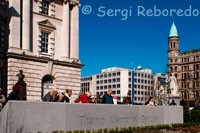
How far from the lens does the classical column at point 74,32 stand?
3903cm

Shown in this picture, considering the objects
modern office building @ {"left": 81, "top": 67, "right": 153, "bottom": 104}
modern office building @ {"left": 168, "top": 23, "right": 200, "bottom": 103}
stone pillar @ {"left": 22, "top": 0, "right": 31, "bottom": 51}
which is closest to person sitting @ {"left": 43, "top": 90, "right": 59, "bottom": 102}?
stone pillar @ {"left": 22, "top": 0, "right": 31, "bottom": 51}

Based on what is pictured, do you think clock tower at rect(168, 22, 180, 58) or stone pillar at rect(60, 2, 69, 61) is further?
clock tower at rect(168, 22, 180, 58)

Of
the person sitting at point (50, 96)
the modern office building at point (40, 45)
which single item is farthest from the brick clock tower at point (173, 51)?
the person sitting at point (50, 96)

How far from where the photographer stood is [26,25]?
33.5 meters

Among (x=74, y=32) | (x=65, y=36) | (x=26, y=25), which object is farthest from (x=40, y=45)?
(x=74, y=32)

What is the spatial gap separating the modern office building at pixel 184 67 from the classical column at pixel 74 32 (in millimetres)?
91915

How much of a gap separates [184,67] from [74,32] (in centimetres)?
10416

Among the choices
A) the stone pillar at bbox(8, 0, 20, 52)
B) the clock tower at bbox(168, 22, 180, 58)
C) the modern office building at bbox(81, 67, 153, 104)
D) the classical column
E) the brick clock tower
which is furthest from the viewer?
the modern office building at bbox(81, 67, 153, 104)

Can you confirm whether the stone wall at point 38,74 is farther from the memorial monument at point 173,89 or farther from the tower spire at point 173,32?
the tower spire at point 173,32

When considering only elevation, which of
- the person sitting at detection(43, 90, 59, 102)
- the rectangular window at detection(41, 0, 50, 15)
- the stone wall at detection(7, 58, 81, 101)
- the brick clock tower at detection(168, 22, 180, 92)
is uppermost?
the brick clock tower at detection(168, 22, 180, 92)

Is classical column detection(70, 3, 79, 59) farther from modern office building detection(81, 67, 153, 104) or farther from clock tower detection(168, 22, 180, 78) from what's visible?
modern office building detection(81, 67, 153, 104)

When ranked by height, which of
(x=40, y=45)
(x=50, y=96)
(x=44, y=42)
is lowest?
(x=50, y=96)

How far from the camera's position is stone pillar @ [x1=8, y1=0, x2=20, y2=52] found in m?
31.8

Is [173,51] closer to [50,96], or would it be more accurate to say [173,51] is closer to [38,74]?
[38,74]
